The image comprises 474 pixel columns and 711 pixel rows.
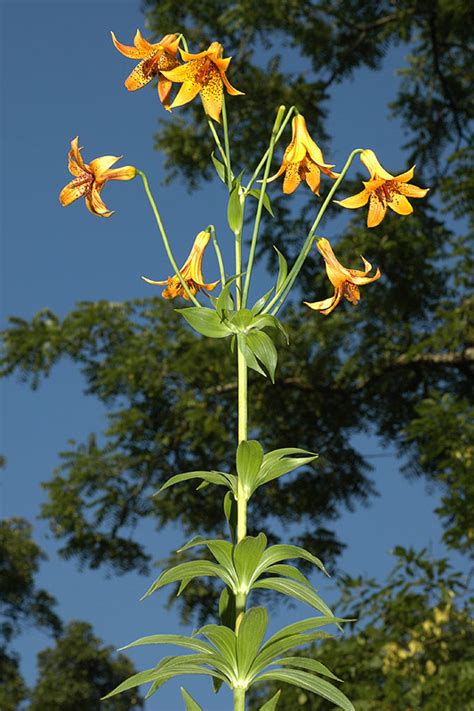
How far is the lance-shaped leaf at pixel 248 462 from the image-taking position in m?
1.62

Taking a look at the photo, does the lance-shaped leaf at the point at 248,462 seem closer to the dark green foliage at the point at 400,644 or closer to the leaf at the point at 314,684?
the leaf at the point at 314,684

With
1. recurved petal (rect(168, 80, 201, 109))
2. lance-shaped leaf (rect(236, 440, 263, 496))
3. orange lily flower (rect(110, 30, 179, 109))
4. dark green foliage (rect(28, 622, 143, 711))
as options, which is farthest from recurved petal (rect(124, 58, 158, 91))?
dark green foliage (rect(28, 622, 143, 711))

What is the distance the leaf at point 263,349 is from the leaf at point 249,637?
45 centimetres

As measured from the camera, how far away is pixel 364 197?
1.94m

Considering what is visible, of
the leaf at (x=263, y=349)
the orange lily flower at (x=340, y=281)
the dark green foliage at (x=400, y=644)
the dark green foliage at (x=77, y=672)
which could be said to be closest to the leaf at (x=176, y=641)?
the leaf at (x=263, y=349)

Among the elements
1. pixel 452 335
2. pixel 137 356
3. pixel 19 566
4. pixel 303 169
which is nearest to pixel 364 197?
pixel 303 169

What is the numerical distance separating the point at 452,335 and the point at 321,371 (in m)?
1.15

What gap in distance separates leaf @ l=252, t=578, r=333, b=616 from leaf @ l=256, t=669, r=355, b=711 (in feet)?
0.36

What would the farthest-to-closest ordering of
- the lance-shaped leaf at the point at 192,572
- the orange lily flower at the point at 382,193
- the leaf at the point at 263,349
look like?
the orange lily flower at the point at 382,193
the leaf at the point at 263,349
the lance-shaped leaf at the point at 192,572

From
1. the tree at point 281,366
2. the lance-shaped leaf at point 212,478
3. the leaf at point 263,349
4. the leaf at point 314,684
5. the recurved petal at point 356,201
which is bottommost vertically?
the leaf at point 314,684

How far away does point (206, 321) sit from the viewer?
1.76 meters

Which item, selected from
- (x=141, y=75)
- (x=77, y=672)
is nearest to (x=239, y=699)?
(x=141, y=75)

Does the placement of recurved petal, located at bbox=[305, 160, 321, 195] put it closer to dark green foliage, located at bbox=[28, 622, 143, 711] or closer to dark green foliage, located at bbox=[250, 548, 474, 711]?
dark green foliage, located at bbox=[250, 548, 474, 711]

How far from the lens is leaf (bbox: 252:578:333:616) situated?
1.53 meters
